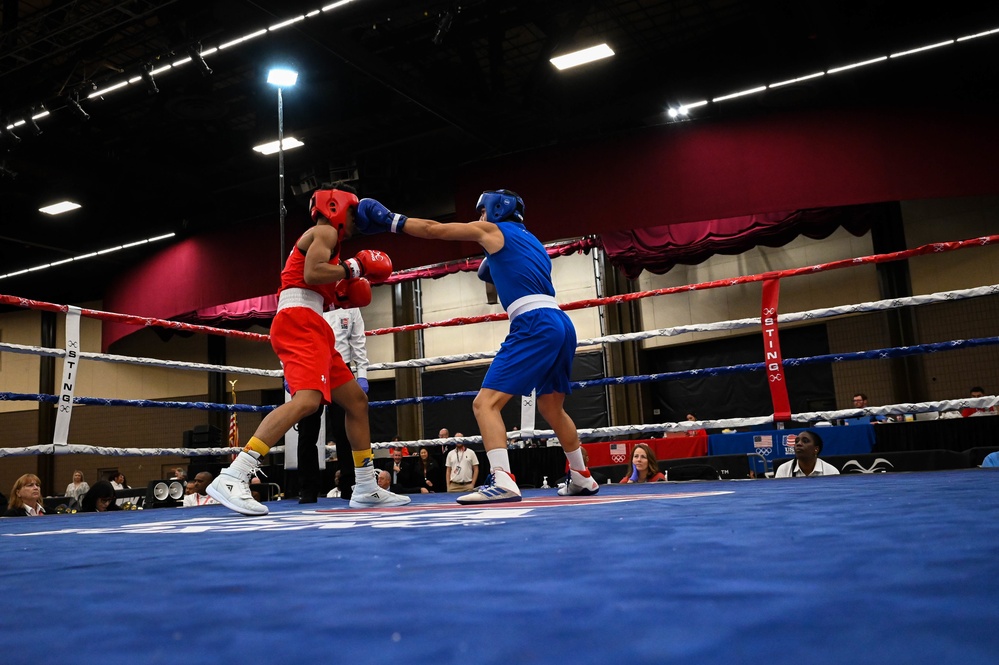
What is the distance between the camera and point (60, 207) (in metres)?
10.5

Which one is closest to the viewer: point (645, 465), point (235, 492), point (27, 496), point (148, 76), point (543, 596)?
point (543, 596)

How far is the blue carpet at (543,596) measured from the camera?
49cm

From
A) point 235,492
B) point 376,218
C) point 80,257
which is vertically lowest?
point 235,492

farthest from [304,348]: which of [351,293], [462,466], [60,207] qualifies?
[60,207]

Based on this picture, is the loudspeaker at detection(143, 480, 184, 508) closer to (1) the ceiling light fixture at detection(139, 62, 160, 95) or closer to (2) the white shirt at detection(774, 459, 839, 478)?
(1) the ceiling light fixture at detection(139, 62, 160, 95)

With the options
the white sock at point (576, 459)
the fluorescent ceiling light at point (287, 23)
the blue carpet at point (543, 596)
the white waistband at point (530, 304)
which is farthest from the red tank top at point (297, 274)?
the fluorescent ceiling light at point (287, 23)

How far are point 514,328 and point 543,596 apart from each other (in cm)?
203

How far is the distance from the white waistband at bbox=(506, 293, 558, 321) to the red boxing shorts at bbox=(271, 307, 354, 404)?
0.67m

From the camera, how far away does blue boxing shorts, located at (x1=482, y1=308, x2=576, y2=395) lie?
255 centimetres

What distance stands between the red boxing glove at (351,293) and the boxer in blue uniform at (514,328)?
0.28 m

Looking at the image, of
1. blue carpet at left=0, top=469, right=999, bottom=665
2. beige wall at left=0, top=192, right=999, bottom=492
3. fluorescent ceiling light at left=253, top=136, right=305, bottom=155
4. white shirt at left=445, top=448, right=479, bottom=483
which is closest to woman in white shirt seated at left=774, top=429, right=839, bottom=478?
blue carpet at left=0, top=469, right=999, bottom=665

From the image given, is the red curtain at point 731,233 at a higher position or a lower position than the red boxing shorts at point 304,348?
higher

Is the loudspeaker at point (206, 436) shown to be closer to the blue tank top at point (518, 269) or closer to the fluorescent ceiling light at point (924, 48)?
the blue tank top at point (518, 269)

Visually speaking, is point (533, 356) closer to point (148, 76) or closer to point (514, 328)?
point (514, 328)
